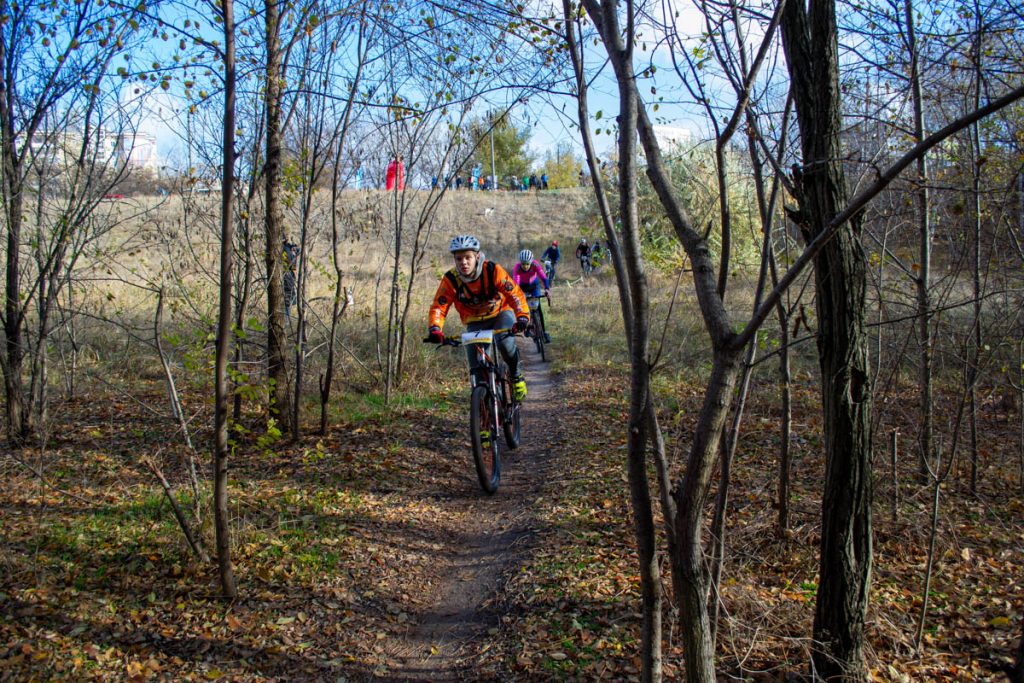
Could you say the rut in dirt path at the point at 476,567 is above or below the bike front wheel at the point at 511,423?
below

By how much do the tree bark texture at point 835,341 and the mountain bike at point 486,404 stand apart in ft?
10.4

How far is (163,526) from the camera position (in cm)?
507

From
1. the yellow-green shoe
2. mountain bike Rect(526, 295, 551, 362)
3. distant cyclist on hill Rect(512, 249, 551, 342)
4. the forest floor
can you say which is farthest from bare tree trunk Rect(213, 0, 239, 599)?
distant cyclist on hill Rect(512, 249, 551, 342)

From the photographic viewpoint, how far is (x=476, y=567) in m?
5.09

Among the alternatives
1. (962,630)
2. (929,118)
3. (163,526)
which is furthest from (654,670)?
(929,118)

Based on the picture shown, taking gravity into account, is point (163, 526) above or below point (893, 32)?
below

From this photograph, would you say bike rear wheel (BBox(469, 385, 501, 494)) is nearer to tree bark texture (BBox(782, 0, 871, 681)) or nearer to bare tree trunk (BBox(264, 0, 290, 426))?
bare tree trunk (BBox(264, 0, 290, 426))

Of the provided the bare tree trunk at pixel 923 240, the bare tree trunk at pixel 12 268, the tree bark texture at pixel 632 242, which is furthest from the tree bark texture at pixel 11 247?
the bare tree trunk at pixel 923 240

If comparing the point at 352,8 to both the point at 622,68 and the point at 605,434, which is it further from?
the point at 605,434

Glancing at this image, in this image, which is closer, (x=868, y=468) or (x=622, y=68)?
(x=622, y=68)

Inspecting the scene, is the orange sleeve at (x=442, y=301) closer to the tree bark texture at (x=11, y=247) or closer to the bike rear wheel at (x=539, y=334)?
the tree bark texture at (x=11, y=247)

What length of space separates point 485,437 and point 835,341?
11.7 ft

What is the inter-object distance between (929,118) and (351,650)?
7337 mm

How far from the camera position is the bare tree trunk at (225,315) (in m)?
3.61
